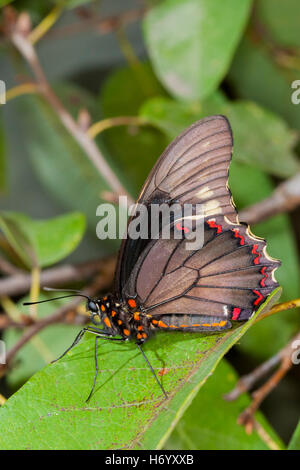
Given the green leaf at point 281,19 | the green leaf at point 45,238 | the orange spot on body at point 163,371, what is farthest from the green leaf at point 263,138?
the orange spot on body at point 163,371

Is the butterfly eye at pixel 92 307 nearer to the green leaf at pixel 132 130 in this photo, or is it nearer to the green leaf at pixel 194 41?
the green leaf at pixel 194 41

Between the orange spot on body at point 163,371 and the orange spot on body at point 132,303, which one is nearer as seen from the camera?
the orange spot on body at point 163,371

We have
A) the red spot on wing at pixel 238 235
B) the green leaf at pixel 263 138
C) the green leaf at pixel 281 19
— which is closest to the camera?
the red spot on wing at pixel 238 235

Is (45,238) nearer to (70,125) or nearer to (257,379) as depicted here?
(70,125)

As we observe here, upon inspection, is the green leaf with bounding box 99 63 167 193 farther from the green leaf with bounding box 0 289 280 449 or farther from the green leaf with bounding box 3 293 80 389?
the green leaf with bounding box 0 289 280 449

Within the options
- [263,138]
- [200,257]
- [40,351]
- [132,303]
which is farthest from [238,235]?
[40,351]
